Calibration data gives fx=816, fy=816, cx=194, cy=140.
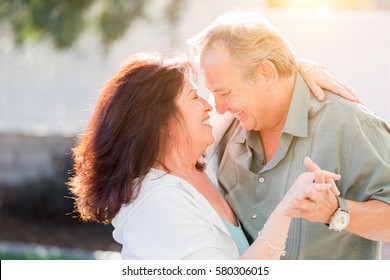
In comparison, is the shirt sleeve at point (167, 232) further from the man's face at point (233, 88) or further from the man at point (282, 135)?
the man's face at point (233, 88)

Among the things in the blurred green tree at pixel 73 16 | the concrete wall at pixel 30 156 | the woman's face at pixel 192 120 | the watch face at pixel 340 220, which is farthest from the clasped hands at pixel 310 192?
the blurred green tree at pixel 73 16

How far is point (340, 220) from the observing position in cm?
319

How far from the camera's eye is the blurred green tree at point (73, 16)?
31.6ft

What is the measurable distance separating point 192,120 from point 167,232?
523 millimetres

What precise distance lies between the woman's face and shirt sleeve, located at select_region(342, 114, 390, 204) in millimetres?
596

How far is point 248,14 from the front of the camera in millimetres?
3691

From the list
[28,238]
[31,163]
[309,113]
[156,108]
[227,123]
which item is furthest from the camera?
[31,163]

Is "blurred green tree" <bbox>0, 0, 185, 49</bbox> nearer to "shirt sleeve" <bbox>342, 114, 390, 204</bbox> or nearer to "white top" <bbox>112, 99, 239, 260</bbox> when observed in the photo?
"shirt sleeve" <bbox>342, 114, 390, 204</bbox>

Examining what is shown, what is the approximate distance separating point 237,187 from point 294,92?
0.52m

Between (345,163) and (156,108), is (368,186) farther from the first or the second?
(156,108)

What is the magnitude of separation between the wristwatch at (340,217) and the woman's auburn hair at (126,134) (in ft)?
2.46

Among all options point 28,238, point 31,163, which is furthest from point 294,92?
point 31,163

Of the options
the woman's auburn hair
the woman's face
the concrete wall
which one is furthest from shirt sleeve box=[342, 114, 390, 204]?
the concrete wall
